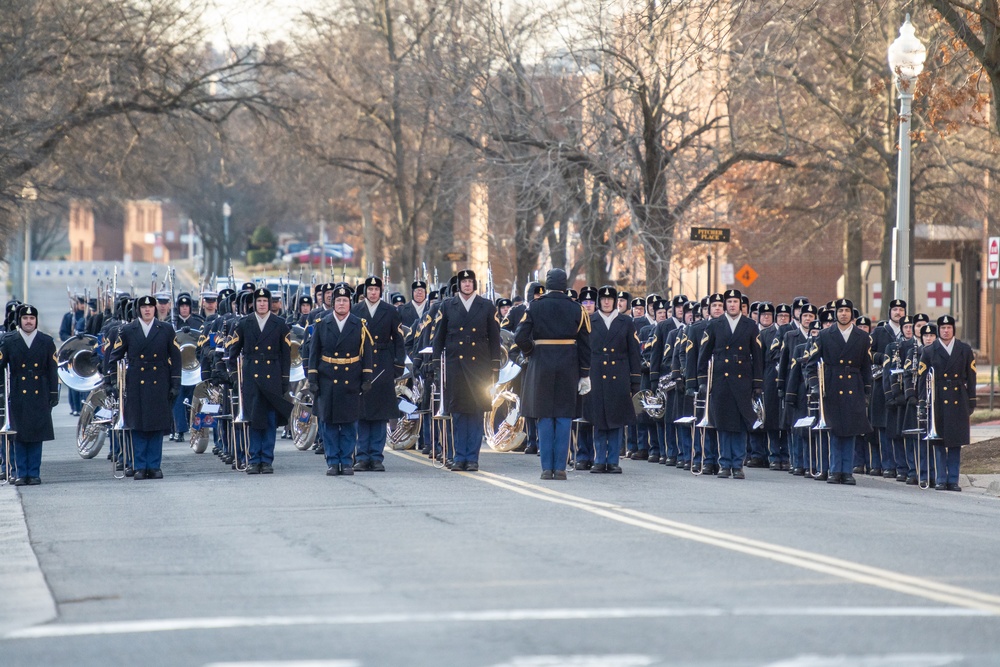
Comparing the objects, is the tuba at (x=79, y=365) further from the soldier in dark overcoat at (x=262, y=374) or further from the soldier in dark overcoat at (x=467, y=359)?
the soldier in dark overcoat at (x=467, y=359)

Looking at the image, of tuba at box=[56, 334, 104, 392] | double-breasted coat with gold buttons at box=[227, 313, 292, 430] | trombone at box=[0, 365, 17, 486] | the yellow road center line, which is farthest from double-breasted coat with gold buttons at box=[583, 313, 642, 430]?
tuba at box=[56, 334, 104, 392]

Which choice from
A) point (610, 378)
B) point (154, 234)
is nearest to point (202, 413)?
point (610, 378)

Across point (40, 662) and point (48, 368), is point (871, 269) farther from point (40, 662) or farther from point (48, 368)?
point (40, 662)

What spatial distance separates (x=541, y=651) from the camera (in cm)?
738

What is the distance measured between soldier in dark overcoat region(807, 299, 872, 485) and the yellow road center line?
3.89 metres

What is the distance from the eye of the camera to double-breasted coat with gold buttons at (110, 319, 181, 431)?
16.6 metres

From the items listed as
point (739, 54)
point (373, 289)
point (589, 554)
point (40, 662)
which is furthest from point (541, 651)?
point (739, 54)

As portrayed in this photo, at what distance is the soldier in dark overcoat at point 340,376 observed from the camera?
1666cm

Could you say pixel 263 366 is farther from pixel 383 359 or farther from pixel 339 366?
pixel 383 359

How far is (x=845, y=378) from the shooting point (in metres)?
17.1

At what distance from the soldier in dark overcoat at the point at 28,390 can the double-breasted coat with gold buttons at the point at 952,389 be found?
29.8 ft

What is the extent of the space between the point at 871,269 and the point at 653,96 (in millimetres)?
18546

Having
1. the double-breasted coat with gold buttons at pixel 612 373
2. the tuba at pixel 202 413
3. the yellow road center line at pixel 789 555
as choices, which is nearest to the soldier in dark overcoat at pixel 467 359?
the double-breasted coat with gold buttons at pixel 612 373

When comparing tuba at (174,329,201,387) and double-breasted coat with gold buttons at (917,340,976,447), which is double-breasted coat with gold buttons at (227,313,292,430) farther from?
double-breasted coat with gold buttons at (917,340,976,447)
